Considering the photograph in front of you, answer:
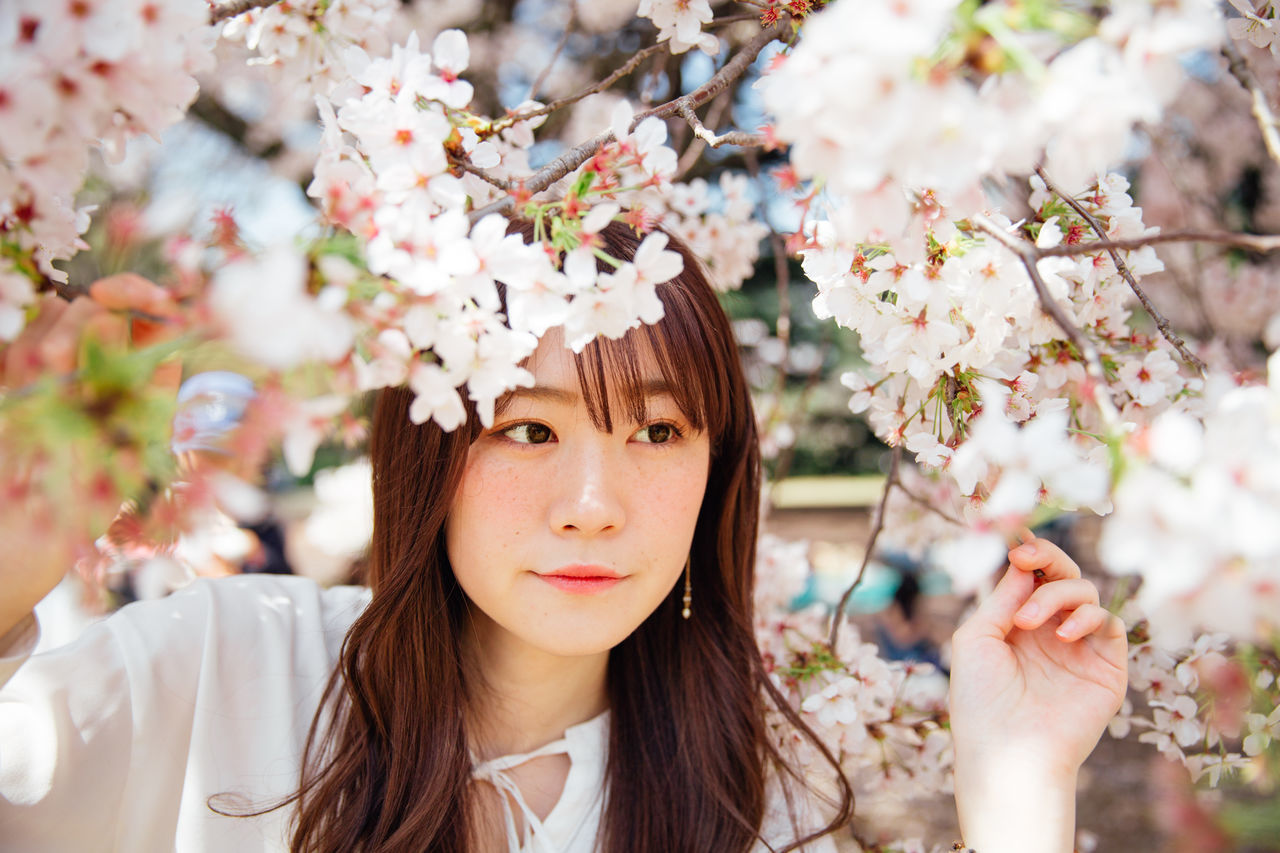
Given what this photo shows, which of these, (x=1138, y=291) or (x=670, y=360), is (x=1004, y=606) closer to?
(x=1138, y=291)

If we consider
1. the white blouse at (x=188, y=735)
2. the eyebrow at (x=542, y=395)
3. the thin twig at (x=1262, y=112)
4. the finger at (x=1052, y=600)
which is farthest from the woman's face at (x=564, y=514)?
the thin twig at (x=1262, y=112)

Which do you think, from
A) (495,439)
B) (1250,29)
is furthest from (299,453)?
(1250,29)

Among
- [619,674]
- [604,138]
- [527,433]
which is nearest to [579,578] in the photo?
[527,433]

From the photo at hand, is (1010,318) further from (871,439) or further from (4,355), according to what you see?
(871,439)

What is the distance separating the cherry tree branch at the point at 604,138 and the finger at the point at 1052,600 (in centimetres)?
79

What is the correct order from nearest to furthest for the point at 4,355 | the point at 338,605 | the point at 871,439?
the point at 4,355
the point at 338,605
the point at 871,439

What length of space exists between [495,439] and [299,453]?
0.58 meters

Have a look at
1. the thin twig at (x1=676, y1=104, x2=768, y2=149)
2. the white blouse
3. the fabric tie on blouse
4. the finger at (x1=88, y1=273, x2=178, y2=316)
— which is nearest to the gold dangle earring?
the white blouse

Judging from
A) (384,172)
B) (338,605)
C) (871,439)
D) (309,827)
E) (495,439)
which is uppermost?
(384,172)

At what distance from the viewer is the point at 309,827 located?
124 centimetres

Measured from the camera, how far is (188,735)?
53.3 inches

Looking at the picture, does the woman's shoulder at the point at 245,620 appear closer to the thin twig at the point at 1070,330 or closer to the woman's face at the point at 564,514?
the woman's face at the point at 564,514

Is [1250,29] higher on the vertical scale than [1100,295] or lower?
higher

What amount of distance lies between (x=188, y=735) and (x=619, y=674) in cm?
73
